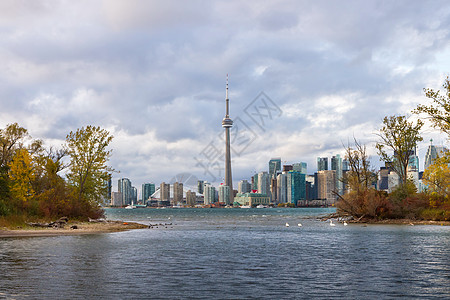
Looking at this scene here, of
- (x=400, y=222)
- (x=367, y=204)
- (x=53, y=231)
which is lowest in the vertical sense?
(x=400, y=222)

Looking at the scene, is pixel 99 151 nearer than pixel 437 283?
No

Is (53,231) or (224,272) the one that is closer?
(224,272)

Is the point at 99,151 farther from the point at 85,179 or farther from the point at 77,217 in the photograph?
the point at 77,217

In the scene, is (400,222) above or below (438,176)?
below

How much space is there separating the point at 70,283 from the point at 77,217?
50911 millimetres

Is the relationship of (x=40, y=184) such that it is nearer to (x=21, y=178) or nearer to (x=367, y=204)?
(x=21, y=178)

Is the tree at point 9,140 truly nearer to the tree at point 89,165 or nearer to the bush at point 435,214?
the tree at point 89,165

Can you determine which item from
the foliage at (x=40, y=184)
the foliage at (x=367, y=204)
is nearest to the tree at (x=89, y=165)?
the foliage at (x=40, y=184)

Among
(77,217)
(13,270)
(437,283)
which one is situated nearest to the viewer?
(437,283)

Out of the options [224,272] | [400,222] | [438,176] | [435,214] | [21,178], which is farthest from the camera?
[400,222]

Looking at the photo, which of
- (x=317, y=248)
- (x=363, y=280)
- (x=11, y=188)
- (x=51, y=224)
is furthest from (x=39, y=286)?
(x=11, y=188)

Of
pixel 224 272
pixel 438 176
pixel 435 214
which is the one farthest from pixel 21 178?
pixel 435 214

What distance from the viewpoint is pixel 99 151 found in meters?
72.9

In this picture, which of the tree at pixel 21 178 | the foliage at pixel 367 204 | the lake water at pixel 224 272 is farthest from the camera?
the foliage at pixel 367 204
